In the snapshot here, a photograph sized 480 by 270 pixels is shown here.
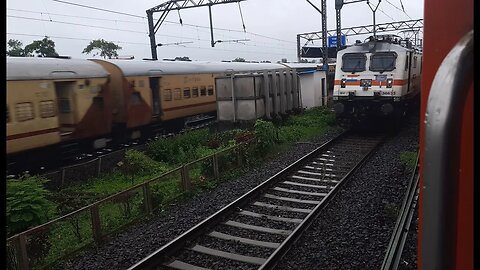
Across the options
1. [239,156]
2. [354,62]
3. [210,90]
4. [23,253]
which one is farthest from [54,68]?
[354,62]

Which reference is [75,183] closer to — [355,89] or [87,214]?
[87,214]

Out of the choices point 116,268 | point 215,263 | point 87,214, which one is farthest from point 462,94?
point 87,214

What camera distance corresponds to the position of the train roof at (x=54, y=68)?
7.18m

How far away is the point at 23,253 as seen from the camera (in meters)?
5.59

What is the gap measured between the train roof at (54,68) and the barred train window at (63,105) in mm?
503

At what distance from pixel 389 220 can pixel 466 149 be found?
663 cm

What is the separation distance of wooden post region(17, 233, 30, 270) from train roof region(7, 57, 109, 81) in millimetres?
2125

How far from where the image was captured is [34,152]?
26.6 feet

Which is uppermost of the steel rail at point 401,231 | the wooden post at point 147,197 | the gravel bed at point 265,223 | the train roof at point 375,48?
the train roof at point 375,48

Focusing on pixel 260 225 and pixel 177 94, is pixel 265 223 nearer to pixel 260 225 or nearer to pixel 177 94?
pixel 260 225

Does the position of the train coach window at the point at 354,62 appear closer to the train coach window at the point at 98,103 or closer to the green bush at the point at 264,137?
the green bush at the point at 264,137

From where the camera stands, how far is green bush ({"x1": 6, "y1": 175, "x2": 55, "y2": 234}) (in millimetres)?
6062

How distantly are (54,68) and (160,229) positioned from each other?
4212mm

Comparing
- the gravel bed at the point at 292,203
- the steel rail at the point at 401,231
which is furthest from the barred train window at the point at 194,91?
the steel rail at the point at 401,231
